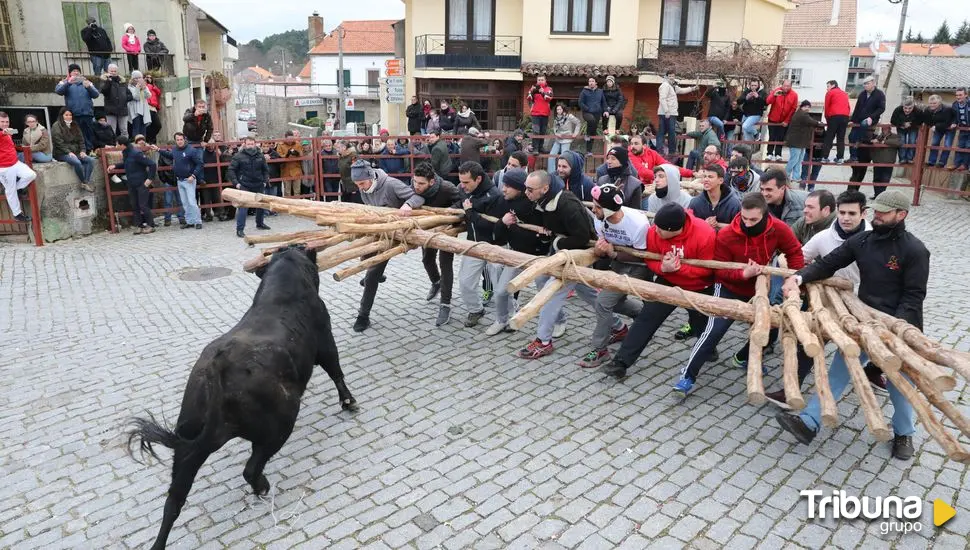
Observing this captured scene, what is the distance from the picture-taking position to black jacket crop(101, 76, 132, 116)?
48.3 feet

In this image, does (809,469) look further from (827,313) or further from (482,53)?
(482,53)

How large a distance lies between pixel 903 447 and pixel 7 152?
13049 mm

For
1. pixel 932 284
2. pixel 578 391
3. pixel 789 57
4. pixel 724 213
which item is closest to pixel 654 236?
pixel 724 213

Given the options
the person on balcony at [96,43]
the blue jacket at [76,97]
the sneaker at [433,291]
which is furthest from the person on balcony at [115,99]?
the sneaker at [433,291]

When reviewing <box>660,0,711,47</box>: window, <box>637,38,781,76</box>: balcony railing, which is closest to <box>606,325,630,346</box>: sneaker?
<box>637,38,781,76</box>: balcony railing

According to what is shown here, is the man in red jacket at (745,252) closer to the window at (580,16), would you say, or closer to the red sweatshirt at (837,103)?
the red sweatshirt at (837,103)

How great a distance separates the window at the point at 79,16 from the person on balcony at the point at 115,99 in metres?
5.69

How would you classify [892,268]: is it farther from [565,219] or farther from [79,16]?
[79,16]

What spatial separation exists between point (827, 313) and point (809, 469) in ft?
3.90

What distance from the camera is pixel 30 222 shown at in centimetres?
1218

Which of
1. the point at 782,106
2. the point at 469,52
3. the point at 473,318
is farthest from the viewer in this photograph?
the point at 469,52

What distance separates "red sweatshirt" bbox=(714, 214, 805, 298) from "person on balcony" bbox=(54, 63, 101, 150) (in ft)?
41.0

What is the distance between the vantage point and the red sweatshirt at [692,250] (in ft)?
20.2

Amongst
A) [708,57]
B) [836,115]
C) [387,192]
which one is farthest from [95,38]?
[708,57]
